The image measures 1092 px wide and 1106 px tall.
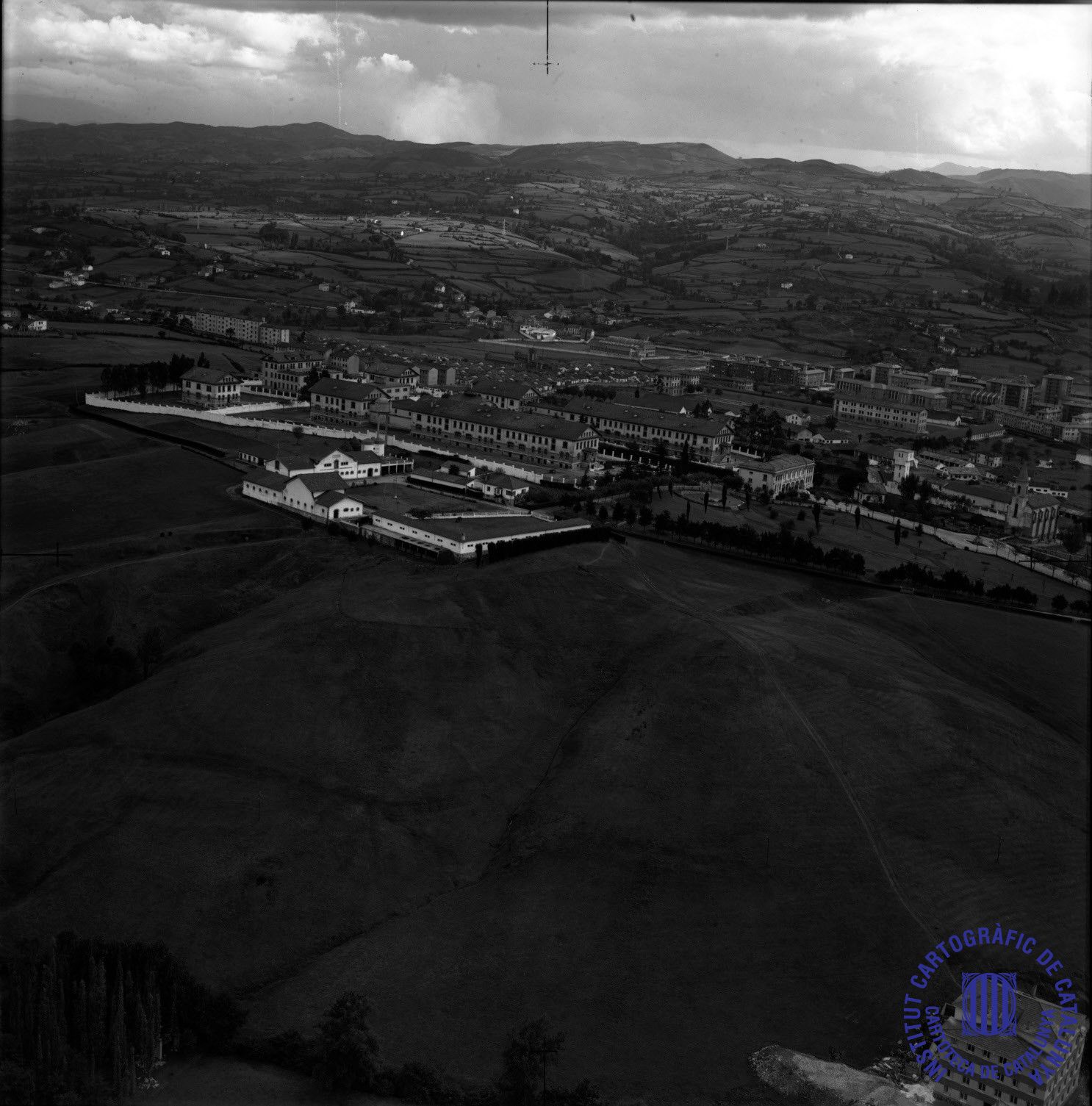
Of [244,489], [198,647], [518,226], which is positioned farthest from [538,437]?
[518,226]

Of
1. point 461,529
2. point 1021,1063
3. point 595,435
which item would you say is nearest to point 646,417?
point 595,435

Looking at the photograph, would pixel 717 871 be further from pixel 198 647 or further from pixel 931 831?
pixel 198 647

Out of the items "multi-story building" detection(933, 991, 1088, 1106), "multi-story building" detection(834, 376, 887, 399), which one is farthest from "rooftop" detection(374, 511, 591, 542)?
"multi-story building" detection(834, 376, 887, 399)

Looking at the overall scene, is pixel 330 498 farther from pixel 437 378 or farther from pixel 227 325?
pixel 227 325

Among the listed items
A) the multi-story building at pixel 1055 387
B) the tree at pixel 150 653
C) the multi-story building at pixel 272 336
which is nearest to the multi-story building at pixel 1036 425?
the multi-story building at pixel 1055 387

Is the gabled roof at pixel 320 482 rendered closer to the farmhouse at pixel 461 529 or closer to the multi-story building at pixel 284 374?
the farmhouse at pixel 461 529

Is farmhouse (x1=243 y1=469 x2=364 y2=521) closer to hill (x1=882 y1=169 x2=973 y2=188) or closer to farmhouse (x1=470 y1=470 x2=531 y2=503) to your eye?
farmhouse (x1=470 y1=470 x2=531 y2=503)
